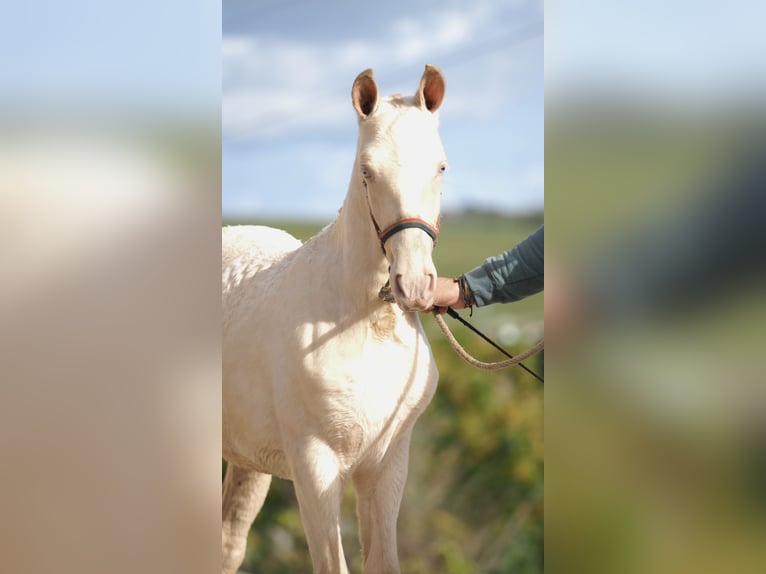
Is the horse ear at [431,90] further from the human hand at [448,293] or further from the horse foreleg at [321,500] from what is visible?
the horse foreleg at [321,500]

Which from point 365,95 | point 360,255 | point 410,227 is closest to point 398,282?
point 410,227

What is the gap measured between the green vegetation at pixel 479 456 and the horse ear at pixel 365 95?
1.18m

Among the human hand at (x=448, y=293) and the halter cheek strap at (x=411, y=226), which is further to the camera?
the human hand at (x=448, y=293)

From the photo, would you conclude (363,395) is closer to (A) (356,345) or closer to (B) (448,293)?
(A) (356,345)

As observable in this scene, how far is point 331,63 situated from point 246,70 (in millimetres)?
346

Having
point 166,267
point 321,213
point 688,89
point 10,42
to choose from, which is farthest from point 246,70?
point 688,89

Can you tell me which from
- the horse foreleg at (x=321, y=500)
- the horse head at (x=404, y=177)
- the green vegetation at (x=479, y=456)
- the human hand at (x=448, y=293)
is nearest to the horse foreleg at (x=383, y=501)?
the horse foreleg at (x=321, y=500)

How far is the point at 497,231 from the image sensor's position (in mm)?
2541

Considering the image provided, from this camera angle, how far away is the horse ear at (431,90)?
1414 millimetres

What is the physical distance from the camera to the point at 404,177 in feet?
4.33

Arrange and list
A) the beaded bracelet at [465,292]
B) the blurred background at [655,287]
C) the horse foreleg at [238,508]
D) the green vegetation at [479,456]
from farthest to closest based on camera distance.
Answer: the green vegetation at [479,456]
the horse foreleg at [238,508]
the beaded bracelet at [465,292]
the blurred background at [655,287]

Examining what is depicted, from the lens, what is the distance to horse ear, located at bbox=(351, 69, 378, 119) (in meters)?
1.40

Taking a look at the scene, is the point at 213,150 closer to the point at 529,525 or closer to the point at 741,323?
the point at 741,323

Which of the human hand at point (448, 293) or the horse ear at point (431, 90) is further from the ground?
the horse ear at point (431, 90)
